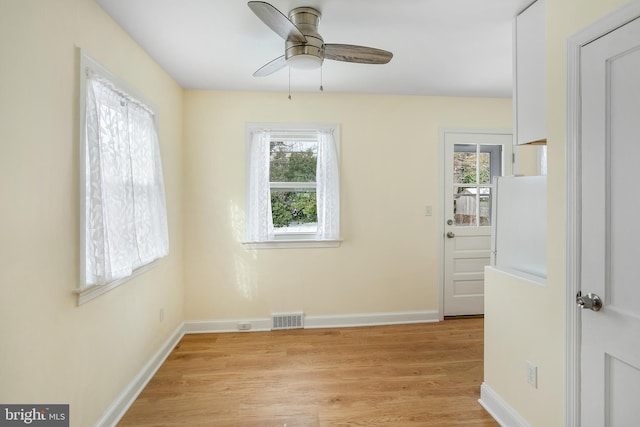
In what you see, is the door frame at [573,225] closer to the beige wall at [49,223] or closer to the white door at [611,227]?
the white door at [611,227]

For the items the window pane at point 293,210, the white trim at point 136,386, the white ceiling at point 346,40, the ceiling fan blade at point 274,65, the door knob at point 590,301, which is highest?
the white ceiling at point 346,40

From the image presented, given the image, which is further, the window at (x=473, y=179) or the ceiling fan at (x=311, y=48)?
the window at (x=473, y=179)

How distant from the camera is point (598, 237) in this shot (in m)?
1.29

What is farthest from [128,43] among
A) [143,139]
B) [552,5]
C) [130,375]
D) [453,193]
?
[453,193]

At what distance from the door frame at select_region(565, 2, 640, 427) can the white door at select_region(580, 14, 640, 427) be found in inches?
0.9

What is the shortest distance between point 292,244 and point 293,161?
0.89m

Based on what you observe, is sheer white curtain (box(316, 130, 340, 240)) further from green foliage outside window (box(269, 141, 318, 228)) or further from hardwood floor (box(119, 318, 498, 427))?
hardwood floor (box(119, 318, 498, 427))

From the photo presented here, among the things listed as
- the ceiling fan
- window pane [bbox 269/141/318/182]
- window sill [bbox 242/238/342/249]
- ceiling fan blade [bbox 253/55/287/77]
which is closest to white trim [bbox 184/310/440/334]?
window sill [bbox 242/238/342/249]

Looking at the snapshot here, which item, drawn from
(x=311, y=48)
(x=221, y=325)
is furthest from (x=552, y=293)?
(x=221, y=325)

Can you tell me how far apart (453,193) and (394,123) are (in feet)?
3.39

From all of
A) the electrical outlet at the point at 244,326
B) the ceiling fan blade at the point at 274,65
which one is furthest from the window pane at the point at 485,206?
the electrical outlet at the point at 244,326

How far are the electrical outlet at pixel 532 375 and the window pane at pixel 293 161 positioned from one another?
2407 millimetres

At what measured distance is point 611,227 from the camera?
1.24 metres

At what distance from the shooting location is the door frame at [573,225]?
1378mm
